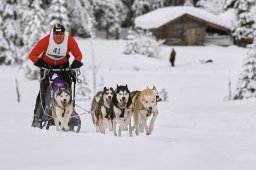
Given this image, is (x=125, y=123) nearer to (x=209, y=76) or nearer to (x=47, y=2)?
(x=209, y=76)

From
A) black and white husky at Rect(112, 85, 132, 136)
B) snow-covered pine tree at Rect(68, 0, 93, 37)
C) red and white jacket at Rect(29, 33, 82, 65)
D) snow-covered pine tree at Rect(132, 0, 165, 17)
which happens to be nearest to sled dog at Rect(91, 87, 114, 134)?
black and white husky at Rect(112, 85, 132, 136)

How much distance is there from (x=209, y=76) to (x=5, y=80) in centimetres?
1296

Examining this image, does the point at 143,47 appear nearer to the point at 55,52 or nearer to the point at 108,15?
the point at 108,15

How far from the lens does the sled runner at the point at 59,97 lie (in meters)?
9.16

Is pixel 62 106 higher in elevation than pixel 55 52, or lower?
lower

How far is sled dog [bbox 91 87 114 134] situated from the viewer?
9.61 metres

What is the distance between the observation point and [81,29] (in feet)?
180

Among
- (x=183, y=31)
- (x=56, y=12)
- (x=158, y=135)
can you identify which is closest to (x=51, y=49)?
(x=158, y=135)

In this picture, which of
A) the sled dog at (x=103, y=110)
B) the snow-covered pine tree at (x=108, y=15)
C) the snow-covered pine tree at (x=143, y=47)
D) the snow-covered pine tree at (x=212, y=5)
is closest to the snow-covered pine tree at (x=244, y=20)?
the snow-covered pine tree at (x=143, y=47)

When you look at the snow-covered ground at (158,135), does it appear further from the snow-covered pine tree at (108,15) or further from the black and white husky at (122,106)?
the snow-covered pine tree at (108,15)

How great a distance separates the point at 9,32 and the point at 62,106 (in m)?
30.9

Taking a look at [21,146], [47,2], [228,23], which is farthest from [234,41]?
[21,146]

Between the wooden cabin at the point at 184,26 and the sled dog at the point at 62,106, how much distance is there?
41.3m

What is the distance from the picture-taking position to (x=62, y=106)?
30.2 ft
